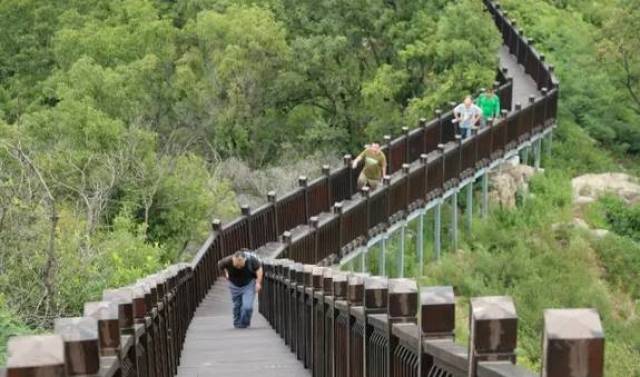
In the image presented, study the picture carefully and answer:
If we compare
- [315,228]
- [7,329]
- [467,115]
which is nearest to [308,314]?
[7,329]

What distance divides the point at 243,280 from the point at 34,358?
10.2m

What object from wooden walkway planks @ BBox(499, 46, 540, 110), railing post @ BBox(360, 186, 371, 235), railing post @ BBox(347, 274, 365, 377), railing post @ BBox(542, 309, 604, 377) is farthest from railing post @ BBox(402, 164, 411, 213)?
railing post @ BBox(542, 309, 604, 377)

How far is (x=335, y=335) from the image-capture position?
658cm

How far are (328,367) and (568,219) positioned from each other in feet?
67.1

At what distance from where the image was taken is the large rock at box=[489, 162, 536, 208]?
91.6 ft

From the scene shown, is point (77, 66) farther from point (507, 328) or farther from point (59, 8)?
point (507, 328)

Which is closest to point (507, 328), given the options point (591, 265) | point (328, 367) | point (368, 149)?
point (328, 367)

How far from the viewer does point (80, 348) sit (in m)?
2.94

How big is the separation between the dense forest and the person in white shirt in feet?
8.63

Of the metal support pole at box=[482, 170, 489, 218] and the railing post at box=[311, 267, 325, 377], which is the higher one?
the metal support pole at box=[482, 170, 489, 218]

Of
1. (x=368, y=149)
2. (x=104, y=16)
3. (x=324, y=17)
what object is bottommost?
(x=368, y=149)

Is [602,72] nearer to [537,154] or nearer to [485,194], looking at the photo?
[537,154]

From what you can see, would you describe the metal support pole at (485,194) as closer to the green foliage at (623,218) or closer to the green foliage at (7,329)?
the green foliage at (623,218)

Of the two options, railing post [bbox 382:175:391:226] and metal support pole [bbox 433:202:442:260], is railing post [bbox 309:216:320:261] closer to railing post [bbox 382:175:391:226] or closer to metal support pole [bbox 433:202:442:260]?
railing post [bbox 382:175:391:226]
